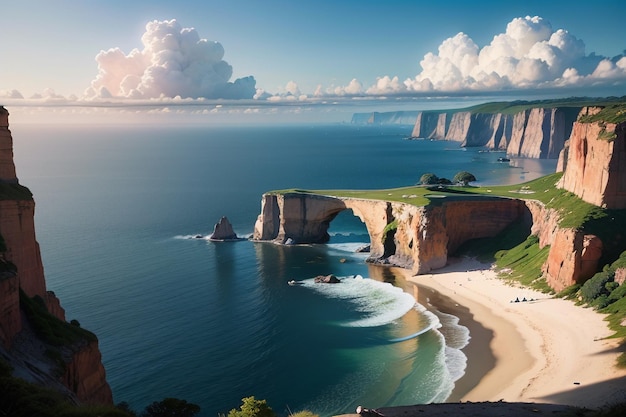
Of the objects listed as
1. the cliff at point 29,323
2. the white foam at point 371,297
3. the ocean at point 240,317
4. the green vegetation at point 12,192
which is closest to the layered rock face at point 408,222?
the ocean at point 240,317

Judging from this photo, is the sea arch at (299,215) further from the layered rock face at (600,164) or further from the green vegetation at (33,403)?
the green vegetation at (33,403)

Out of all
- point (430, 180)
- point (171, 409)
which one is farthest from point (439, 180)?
point (171, 409)

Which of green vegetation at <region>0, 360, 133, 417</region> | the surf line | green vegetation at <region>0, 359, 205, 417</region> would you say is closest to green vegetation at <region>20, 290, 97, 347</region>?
green vegetation at <region>0, 359, 205, 417</region>

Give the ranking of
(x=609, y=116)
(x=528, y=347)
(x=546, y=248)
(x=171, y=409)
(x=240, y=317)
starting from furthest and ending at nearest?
1. (x=546, y=248)
2. (x=609, y=116)
3. (x=240, y=317)
4. (x=528, y=347)
5. (x=171, y=409)

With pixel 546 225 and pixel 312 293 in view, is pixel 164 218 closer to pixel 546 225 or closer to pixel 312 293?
pixel 312 293

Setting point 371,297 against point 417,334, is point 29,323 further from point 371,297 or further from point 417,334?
point 371,297

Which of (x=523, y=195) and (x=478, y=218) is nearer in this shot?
(x=478, y=218)
